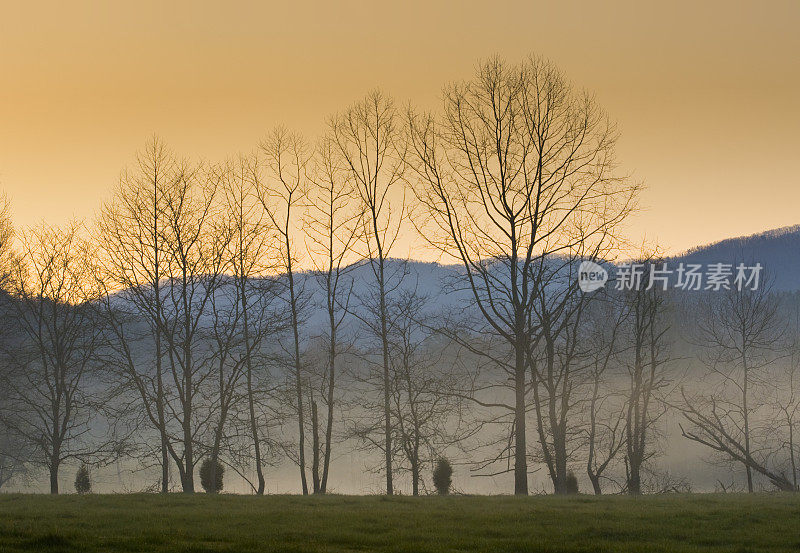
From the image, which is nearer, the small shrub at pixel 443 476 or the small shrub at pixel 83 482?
the small shrub at pixel 443 476

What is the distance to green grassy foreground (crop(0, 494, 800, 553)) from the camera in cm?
1101

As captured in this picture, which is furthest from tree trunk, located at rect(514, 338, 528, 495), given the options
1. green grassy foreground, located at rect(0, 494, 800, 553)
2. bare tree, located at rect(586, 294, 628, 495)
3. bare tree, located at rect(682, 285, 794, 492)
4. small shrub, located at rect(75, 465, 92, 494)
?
small shrub, located at rect(75, 465, 92, 494)

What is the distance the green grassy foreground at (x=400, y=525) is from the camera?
11008 mm

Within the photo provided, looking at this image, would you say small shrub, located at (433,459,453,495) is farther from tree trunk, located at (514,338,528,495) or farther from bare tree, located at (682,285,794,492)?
bare tree, located at (682,285,794,492)

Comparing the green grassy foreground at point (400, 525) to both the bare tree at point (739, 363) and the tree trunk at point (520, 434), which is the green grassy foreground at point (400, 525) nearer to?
the tree trunk at point (520, 434)

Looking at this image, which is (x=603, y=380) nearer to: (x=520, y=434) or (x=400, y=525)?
(x=520, y=434)

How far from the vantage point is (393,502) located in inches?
722

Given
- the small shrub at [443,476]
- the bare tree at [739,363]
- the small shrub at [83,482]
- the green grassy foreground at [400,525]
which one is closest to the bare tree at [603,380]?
the bare tree at [739,363]

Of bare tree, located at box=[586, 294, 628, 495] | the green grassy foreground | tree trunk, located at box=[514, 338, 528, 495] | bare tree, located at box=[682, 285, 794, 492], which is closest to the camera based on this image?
the green grassy foreground

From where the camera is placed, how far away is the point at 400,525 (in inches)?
526

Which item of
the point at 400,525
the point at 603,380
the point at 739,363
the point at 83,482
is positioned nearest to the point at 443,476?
the point at 603,380

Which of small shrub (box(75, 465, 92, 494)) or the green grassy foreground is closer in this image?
the green grassy foreground

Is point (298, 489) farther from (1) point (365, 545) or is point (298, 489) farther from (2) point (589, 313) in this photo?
(1) point (365, 545)

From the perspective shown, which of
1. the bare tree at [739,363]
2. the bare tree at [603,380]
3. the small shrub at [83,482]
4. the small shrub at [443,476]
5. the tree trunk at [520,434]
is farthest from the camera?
the small shrub at [83,482]
